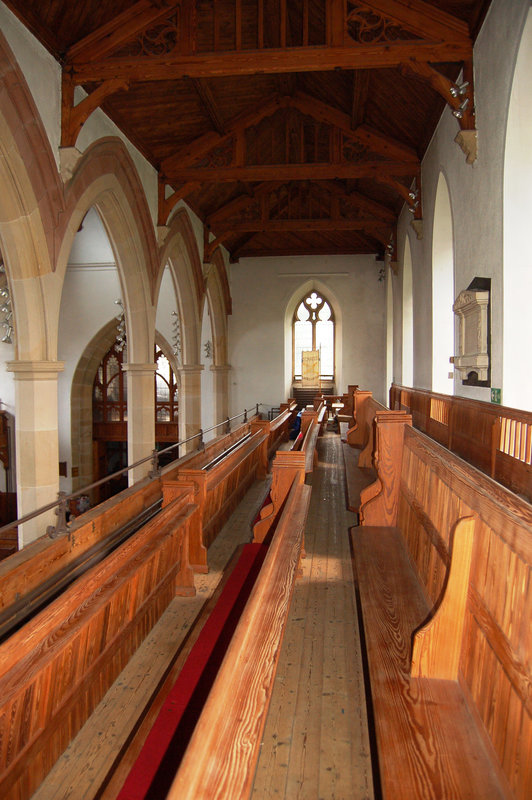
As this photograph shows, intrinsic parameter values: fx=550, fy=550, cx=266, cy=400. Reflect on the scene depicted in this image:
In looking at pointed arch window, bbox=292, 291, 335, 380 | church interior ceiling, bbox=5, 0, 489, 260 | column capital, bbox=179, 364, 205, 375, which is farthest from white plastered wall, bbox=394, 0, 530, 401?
pointed arch window, bbox=292, 291, 335, 380

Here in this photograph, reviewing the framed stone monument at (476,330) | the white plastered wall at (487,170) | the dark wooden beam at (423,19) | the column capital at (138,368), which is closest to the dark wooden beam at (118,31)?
the dark wooden beam at (423,19)

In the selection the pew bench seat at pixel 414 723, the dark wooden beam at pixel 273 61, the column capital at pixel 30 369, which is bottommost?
the pew bench seat at pixel 414 723

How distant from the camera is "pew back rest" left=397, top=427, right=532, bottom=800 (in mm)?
1255

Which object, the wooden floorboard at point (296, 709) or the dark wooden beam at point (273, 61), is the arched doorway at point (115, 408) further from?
the wooden floorboard at point (296, 709)

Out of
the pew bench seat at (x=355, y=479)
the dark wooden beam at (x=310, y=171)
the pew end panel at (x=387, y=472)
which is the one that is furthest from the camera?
the dark wooden beam at (x=310, y=171)

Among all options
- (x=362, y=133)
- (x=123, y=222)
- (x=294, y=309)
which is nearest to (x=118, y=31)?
(x=123, y=222)

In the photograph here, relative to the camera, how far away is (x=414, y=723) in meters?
1.51

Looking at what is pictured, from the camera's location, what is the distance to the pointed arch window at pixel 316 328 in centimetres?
1529

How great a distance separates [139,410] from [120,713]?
6.81 metres

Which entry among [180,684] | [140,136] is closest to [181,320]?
[140,136]

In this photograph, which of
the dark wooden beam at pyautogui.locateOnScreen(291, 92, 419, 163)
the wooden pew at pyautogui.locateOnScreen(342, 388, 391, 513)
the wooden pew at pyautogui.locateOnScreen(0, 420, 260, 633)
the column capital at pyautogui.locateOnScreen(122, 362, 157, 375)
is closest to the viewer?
the wooden pew at pyautogui.locateOnScreen(0, 420, 260, 633)

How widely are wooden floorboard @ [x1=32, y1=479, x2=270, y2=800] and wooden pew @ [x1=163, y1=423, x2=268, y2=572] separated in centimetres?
27

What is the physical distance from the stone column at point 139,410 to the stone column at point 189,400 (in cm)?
271

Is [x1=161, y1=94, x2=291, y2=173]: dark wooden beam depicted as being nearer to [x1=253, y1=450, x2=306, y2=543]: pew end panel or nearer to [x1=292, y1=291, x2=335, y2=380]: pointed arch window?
[x1=253, y1=450, x2=306, y2=543]: pew end panel
